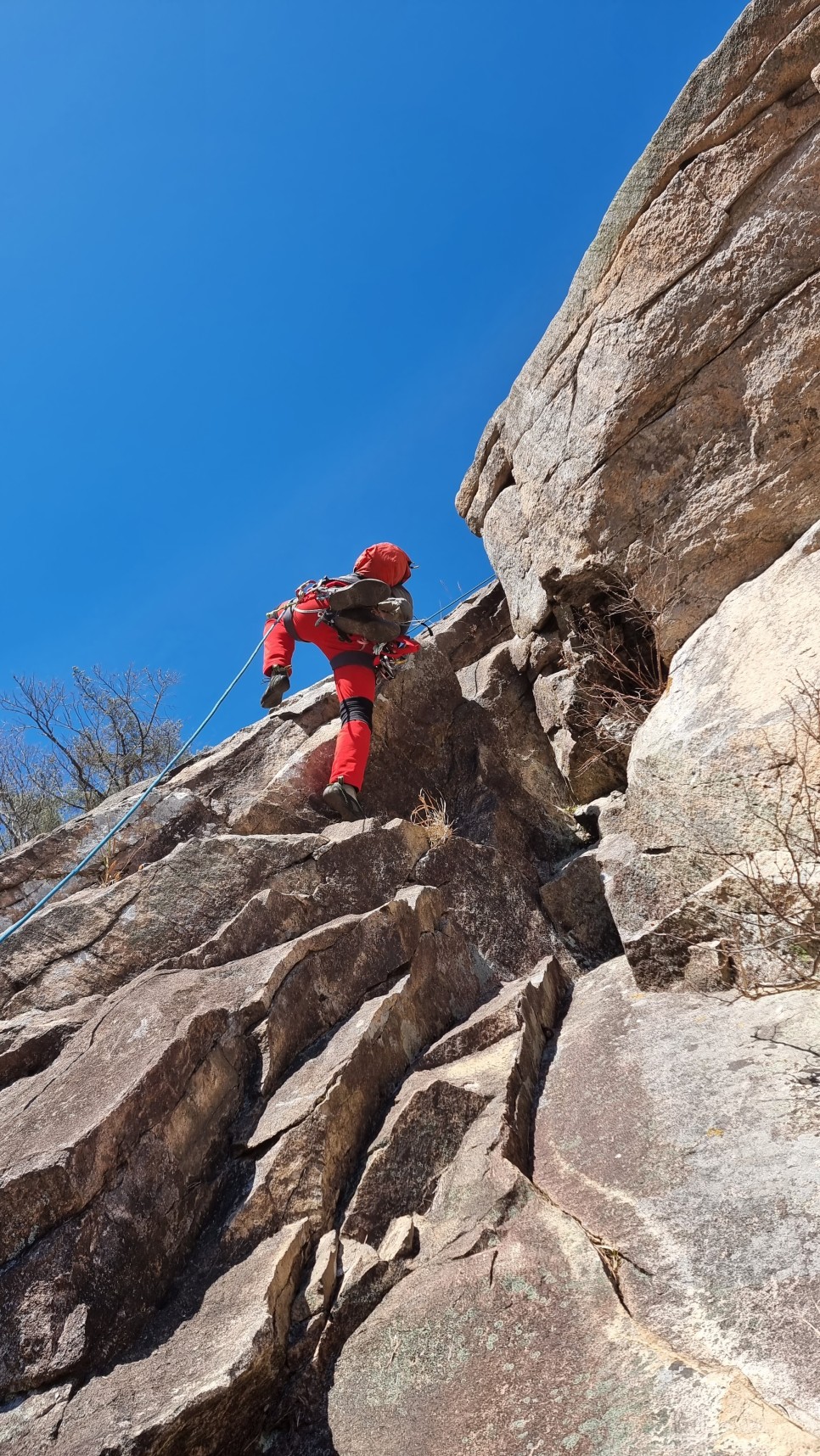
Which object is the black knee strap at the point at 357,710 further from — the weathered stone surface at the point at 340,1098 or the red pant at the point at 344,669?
the weathered stone surface at the point at 340,1098

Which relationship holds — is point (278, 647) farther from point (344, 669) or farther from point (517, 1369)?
point (517, 1369)

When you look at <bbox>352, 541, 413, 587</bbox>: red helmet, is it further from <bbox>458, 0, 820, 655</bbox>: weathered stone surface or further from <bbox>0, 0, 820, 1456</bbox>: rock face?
<bbox>458, 0, 820, 655</bbox>: weathered stone surface

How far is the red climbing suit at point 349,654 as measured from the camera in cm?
656

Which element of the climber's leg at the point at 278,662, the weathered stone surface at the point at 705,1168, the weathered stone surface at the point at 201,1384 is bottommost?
the weathered stone surface at the point at 705,1168

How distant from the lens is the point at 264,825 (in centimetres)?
668

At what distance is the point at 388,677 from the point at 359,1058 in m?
4.08

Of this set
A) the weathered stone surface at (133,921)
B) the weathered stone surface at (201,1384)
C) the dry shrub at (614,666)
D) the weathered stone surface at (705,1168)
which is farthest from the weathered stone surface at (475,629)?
the weathered stone surface at (201,1384)

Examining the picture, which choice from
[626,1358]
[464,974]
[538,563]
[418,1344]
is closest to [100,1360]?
[418,1344]

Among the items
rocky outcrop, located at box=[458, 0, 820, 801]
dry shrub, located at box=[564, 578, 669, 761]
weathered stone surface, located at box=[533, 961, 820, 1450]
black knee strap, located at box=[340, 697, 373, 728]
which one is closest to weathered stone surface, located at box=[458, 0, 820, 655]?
rocky outcrop, located at box=[458, 0, 820, 801]

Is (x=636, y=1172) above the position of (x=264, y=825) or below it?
below

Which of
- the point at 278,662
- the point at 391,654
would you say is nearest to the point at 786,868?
the point at 391,654

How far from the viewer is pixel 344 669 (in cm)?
700

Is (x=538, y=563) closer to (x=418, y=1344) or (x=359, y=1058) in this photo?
(x=359, y=1058)

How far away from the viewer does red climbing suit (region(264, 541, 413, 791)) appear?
656cm
